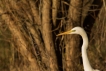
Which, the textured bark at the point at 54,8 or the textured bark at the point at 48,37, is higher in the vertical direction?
the textured bark at the point at 54,8

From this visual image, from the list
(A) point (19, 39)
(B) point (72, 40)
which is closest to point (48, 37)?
(B) point (72, 40)

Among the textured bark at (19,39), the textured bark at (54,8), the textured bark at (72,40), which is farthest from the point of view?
the textured bark at (19,39)

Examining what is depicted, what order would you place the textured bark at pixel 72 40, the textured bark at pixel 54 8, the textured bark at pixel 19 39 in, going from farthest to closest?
1. the textured bark at pixel 19 39
2. the textured bark at pixel 54 8
3. the textured bark at pixel 72 40

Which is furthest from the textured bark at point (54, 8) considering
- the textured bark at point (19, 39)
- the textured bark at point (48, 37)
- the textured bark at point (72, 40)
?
the textured bark at point (19, 39)

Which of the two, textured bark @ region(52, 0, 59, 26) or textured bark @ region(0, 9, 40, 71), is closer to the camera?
textured bark @ region(52, 0, 59, 26)

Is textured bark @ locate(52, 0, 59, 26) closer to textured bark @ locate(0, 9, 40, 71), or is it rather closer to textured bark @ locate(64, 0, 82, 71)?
textured bark @ locate(64, 0, 82, 71)

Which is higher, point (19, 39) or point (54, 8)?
point (54, 8)

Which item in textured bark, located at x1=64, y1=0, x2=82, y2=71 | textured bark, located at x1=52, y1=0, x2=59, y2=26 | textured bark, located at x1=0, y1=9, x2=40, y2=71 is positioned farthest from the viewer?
textured bark, located at x1=0, y1=9, x2=40, y2=71

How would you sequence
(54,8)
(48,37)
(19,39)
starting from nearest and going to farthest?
(54,8) → (48,37) → (19,39)

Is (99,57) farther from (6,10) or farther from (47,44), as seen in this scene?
(6,10)

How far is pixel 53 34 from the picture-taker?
18.4ft

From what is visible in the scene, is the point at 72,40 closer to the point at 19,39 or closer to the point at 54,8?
the point at 54,8


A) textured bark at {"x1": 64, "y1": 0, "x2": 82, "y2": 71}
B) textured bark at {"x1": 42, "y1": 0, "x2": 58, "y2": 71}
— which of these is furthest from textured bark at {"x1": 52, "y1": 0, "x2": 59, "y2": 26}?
textured bark at {"x1": 64, "y1": 0, "x2": 82, "y2": 71}

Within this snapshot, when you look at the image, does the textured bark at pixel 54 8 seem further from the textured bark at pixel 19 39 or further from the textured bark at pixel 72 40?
the textured bark at pixel 19 39
